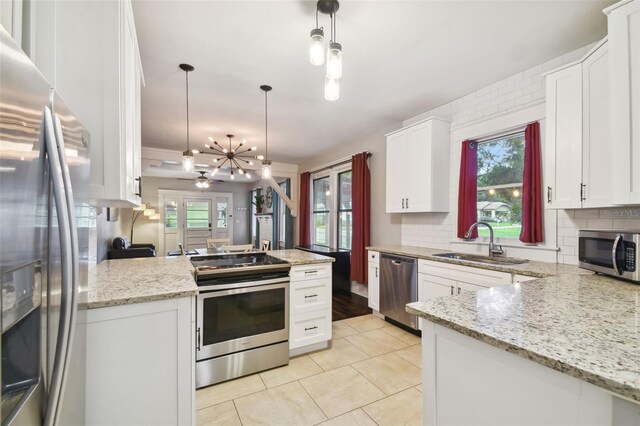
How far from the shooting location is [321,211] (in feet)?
19.6

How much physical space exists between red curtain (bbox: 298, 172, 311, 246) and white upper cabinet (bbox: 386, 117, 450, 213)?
2911mm

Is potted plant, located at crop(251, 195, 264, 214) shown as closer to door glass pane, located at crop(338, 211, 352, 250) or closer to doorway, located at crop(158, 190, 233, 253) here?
doorway, located at crop(158, 190, 233, 253)

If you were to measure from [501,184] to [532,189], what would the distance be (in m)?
0.40

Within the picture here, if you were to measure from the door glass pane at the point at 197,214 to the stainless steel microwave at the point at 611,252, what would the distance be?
8673 millimetres

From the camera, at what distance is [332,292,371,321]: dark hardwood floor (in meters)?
3.74

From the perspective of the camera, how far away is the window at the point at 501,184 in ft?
9.10

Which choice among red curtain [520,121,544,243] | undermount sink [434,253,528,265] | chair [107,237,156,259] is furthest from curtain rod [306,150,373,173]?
chair [107,237,156,259]

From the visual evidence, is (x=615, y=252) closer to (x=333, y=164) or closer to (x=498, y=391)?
(x=498, y=391)

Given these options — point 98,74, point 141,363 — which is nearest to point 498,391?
point 141,363

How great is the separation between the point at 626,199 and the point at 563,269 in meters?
0.70

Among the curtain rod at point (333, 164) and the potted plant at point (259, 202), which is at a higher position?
the curtain rod at point (333, 164)

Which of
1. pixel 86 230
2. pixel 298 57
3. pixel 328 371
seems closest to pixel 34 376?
pixel 86 230

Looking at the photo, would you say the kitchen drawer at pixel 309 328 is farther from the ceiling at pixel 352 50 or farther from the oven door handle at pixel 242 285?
the ceiling at pixel 352 50

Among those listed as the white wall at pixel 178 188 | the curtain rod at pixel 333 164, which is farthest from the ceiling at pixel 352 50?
the white wall at pixel 178 188
